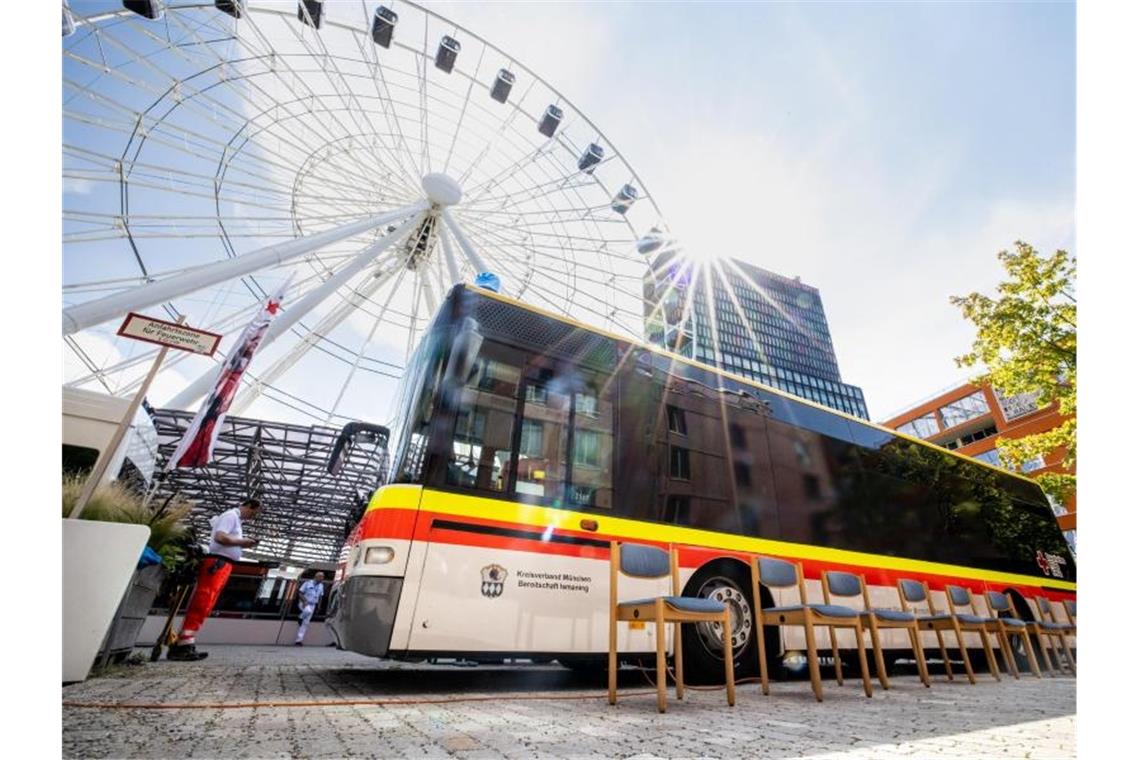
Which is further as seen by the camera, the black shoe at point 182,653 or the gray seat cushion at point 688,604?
the black shoe at point 182,653

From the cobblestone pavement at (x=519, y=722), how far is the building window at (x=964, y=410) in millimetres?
40911

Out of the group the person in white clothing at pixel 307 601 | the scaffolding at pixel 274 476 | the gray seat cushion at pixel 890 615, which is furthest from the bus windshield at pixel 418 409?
the person in white clothing at pixel 307 601

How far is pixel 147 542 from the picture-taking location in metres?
3.59

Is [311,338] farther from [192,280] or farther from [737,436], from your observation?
[737,436]

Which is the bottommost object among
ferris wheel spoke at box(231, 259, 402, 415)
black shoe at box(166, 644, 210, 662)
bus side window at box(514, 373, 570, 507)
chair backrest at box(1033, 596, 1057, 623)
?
black shoe at box(166, 644, 210, 662)

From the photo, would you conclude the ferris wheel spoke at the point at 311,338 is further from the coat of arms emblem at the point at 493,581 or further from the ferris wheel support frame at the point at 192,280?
the coat of arms emblem at the point at 493,581

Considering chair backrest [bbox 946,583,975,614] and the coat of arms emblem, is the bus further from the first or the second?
chair backrest [bbox 946,583,975,614]

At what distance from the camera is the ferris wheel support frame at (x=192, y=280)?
20.6ft

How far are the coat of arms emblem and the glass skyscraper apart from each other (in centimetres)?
5776

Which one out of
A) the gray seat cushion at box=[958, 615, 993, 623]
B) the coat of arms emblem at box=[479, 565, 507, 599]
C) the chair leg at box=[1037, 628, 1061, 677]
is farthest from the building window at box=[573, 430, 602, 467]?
the chair leg at box=[1037, 628, 1061, 677]

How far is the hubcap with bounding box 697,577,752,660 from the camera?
420 cm

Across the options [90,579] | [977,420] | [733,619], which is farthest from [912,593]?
[977,420]

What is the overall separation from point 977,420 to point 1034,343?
32.3 meters

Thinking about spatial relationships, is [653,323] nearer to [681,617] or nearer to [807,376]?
[681,617]
